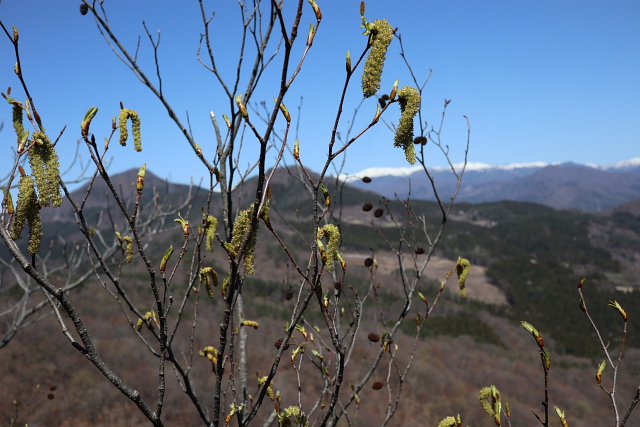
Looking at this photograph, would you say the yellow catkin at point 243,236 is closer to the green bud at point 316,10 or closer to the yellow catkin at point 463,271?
the green bud at point 316,10

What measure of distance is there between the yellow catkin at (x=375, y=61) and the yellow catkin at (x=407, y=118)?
0.68ft

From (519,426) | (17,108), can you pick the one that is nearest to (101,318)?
(519,426)

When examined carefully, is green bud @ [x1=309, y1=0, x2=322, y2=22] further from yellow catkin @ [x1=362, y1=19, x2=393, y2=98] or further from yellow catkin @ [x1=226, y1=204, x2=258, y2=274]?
yellow catkin @ [x1=226, y1=204, x2=258, y2=274]

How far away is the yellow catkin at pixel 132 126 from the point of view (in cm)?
163

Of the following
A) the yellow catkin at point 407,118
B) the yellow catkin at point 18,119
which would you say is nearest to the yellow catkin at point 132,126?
the yellow catkin at point 18,119

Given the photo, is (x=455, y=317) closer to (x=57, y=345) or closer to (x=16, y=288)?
(x=57, y=345)

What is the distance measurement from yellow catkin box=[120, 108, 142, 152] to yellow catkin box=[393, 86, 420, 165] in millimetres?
1148

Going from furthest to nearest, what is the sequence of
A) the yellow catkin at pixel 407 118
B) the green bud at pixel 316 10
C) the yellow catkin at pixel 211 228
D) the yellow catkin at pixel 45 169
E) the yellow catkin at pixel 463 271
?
→ the yellow catkin at pixel 463 271 → the yellow catkin at pixel 211 228 → the yellow catkin at pixel 407 118 → the yellow catkin at pixel 45 169 → the green bud at pixel 316 10

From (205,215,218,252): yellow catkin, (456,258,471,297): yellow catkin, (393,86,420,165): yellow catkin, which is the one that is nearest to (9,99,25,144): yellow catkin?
(205,215,218,252): yellow catkin

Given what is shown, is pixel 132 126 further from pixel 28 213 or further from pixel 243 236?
pixel 243 236

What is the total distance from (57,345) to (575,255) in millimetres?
50369

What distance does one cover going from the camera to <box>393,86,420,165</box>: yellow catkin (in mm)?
1541

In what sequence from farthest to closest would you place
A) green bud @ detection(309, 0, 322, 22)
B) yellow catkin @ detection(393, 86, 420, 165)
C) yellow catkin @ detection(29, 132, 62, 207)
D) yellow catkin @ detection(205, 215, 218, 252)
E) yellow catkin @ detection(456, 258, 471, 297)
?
yellow catkin @ detection(456, 258, 471, 297), yellow catkin @ detection(205, 215, 218, 252), yellow catkin @ detection(393, 86, 420, 165), yellow catkin @ detection(29, 132, 62, 207), green bud @ detection(309, 0, 322, 22)

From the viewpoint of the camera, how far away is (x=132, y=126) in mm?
1709
